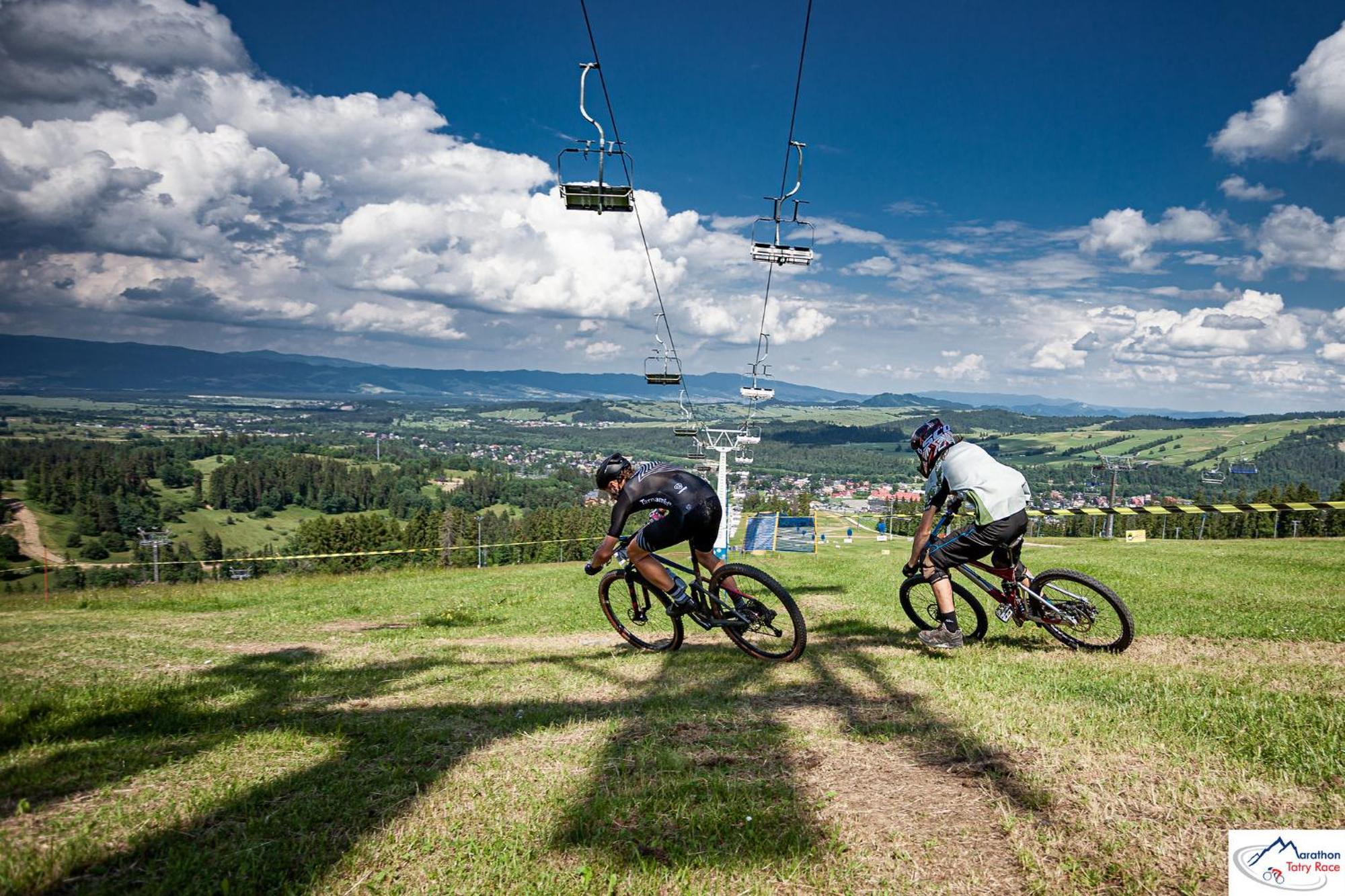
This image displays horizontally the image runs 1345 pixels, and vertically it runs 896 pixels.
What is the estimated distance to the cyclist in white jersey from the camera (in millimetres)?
7562

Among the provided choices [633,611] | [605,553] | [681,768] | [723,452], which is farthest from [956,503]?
[723,452]

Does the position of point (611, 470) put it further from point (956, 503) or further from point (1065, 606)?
point (1065, 606)

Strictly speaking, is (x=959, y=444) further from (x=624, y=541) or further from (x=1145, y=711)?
(x=624, y=541)

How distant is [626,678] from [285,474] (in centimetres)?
13784

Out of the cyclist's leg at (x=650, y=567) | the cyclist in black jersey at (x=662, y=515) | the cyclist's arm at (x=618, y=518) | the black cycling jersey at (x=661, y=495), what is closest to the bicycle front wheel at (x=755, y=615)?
the cyclist in black jersey at (x=662, y=515)

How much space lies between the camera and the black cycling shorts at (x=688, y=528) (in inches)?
316

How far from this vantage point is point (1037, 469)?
581 ft

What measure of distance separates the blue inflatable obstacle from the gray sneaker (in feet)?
101

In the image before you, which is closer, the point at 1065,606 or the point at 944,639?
the point at 1065,606

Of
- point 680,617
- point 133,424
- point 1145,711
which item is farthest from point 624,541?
point 133,424

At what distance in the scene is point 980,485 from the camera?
7.60 m

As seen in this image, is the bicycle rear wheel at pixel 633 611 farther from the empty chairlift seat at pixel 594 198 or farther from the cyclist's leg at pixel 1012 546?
the empty chairlift seat at pixel 594 198

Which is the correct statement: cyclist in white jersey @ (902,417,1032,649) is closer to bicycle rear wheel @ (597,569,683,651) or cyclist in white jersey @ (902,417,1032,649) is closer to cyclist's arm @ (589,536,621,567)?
bicycle rear wheel @ (597,569,683,651)

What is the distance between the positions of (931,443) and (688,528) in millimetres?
3104
